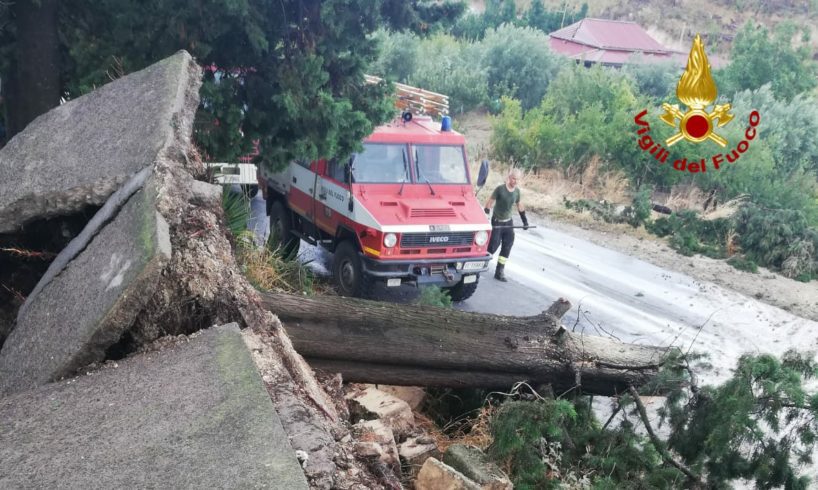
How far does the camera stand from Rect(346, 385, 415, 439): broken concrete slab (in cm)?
411

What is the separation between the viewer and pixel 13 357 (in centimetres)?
267

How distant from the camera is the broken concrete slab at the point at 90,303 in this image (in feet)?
7.99

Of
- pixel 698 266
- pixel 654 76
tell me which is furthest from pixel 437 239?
pixel 654 76

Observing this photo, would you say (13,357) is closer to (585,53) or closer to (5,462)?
(5,462)

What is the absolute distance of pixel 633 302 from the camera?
31.4ft

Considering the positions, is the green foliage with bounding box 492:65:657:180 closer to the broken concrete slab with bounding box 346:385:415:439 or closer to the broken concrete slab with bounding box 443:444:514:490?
the broken concrete slab with bounding box 346:385:415:439

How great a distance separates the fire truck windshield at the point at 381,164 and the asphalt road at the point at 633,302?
151cm

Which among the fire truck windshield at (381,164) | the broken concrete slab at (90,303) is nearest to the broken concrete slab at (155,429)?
the broken concrete slab at (90,303)

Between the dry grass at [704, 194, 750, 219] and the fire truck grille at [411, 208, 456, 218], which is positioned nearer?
the fire truck grille at [411, 208, 456, 218]

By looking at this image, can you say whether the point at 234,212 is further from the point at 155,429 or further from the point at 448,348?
the point at 155,429

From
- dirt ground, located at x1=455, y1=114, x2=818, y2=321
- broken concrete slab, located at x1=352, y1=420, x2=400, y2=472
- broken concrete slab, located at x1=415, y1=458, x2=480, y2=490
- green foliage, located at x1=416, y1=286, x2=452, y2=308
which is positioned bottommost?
dirt ground, located at x1=455, y1=114, x2=818, y2=321

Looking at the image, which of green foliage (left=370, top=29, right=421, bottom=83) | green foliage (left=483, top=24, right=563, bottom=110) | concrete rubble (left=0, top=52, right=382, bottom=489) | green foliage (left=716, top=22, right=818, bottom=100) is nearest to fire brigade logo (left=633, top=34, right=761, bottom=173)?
green foliage (left=716, top=22, right=818, bottom=100)

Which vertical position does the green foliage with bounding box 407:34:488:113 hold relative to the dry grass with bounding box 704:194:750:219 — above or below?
above

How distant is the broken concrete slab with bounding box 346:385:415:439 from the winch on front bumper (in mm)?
3006
